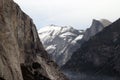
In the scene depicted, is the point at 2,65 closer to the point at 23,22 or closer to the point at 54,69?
the point at 23,22

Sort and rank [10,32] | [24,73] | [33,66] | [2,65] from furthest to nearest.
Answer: [33,66] < [24,73] < [10,32] < [2,65]

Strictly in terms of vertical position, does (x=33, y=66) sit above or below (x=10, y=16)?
below

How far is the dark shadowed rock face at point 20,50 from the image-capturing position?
146 ft

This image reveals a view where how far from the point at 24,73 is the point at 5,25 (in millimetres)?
17207

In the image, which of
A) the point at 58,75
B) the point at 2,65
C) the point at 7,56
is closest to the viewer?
the point at 2,65

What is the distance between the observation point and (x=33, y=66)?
68375 mm

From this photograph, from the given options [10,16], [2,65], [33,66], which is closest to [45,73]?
[33,66]

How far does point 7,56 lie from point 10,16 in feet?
30.8

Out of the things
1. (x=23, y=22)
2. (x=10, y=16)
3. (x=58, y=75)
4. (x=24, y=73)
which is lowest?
(x=58, y=75)

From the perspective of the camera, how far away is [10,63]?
44375mm

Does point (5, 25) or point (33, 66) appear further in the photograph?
point (33, 66)

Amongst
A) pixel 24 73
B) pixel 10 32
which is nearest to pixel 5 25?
pixel 10 32

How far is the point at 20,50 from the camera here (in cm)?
6469

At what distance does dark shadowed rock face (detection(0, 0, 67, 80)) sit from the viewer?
44375 millimetres
